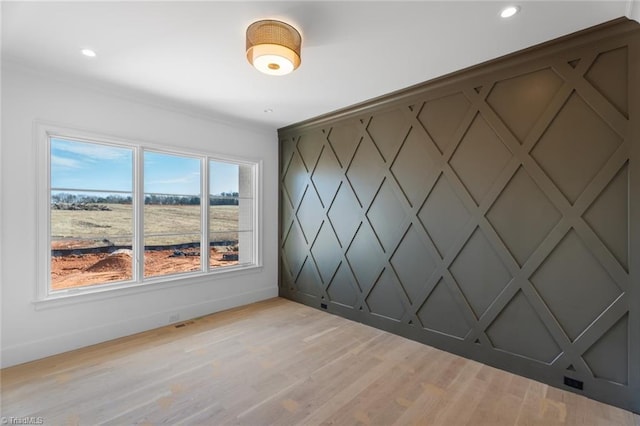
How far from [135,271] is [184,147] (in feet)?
5.67

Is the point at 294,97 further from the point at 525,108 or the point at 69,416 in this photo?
the point at 69,416

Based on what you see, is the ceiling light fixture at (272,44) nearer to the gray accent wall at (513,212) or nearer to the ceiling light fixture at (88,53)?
the ceiling light fixture at (88,53)

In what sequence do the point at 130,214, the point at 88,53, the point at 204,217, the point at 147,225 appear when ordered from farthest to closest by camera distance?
the point at 204,217, the point at 147,225, the point at 130,214, the point at 88,53

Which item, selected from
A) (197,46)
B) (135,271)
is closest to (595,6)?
(197,46)

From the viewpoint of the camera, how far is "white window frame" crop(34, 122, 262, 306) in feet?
9.65

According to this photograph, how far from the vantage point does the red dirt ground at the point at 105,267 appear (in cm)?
315

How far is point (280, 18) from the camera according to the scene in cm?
213

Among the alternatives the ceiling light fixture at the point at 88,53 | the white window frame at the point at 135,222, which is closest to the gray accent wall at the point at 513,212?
the white window frame at the point at 135,222

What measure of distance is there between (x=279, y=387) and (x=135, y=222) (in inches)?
104

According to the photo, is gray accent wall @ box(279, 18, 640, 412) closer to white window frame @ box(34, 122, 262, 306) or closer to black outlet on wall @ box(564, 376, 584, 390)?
black outlet on wall @ box(564, 376, 584, 390)

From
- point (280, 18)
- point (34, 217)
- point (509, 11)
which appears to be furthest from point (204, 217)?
point (509, 11)

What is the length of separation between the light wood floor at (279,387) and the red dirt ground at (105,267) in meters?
0.74

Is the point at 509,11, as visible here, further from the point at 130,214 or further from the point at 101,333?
the point at 101,333

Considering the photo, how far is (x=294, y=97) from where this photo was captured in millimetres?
3598
